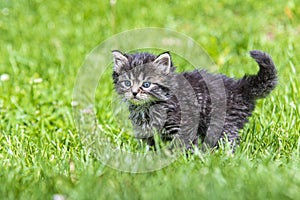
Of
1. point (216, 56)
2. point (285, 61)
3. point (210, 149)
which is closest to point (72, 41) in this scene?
point (216, 56)

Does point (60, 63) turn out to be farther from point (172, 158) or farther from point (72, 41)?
point (172, 158)

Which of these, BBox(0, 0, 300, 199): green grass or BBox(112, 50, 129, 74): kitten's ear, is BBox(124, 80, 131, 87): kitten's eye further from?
BBox(0, 0, 300, 199): green grass

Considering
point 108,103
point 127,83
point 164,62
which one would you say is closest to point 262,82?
point 164,62

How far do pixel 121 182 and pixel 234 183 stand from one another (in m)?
0.73

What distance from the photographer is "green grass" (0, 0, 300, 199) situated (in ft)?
13.0

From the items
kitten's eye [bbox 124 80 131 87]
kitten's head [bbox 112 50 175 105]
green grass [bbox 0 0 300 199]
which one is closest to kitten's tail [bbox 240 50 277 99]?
green grass [bbox 0 0 300 199]

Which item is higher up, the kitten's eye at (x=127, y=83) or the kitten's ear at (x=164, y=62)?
the kitten's ear at (x=164, y=62)

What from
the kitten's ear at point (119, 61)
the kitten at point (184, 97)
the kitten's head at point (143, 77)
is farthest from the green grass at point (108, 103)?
the kitten's ear at point (119, 61)

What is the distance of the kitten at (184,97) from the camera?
5.07m

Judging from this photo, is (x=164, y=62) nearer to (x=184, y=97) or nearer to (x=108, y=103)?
(x=184, y=97)

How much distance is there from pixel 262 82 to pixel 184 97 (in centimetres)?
72

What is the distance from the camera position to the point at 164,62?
508 centimetres

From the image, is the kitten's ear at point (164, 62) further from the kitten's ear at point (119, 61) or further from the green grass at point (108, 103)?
the green grass at point (108, 103)

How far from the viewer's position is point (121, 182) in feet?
13.3
